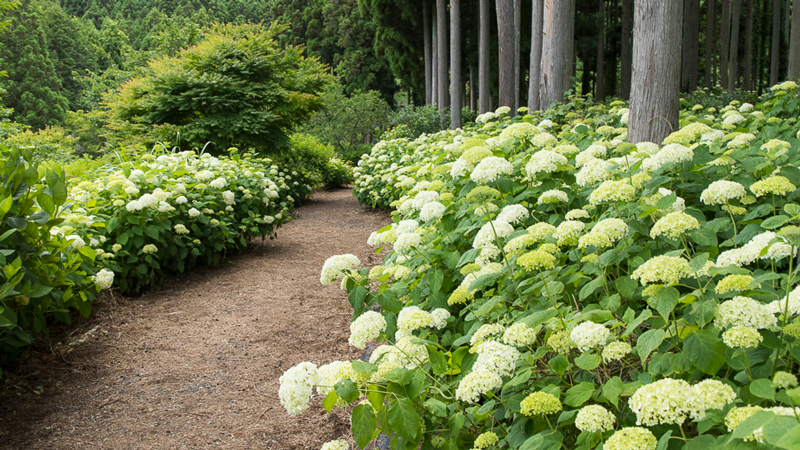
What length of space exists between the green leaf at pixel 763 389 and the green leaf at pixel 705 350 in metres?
0.11

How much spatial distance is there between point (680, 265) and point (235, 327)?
3.99 m

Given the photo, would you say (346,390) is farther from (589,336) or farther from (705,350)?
(705,350)

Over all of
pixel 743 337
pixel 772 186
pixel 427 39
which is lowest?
pixel 743 337

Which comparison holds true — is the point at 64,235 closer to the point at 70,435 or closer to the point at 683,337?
the point at 70,435

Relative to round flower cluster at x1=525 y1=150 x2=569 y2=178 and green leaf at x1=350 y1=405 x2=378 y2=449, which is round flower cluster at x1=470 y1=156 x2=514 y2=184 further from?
green leaf at x1=350 y1=405 x2=378 y2=449

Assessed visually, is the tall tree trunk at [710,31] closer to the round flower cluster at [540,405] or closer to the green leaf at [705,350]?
the green leaf at [705,350]

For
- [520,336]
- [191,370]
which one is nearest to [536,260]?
[520,336]

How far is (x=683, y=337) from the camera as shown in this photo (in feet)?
4.58

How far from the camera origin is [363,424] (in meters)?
1.43

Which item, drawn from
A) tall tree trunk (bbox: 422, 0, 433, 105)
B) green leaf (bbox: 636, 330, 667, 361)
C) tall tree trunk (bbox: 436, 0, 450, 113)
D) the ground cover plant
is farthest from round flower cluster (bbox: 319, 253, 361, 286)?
tall tree trunk (bbox: 422, 0, 433, 105)

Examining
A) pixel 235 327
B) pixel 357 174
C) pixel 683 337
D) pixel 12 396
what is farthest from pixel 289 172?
pixel 683 337

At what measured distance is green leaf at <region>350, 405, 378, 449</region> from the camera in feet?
4.58

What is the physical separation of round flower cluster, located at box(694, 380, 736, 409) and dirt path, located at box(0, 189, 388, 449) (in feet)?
7.27

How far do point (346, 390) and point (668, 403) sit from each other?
2.60 ft
